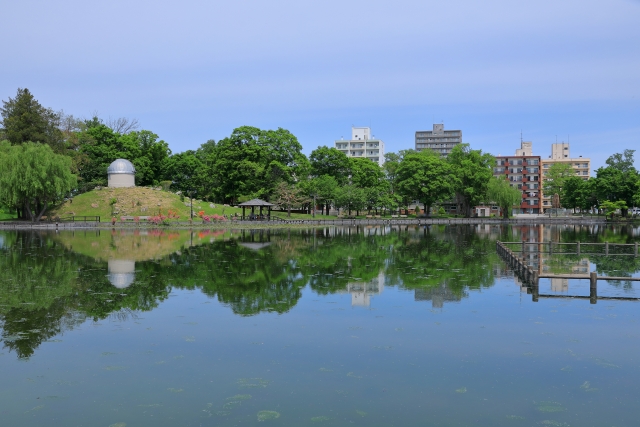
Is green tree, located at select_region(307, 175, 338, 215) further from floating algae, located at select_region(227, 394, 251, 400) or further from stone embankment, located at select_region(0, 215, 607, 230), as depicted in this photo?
floating algae, located at select_region(227, 394, 251, 400)

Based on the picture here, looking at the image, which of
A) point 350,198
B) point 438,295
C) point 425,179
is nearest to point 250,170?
point 350,198

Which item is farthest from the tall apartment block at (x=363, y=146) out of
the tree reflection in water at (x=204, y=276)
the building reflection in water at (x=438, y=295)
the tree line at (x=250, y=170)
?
the building reflection in water at (x=438, y=295)

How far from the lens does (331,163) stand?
259 ft

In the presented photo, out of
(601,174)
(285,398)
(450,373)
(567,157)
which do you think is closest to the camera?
(285,398)

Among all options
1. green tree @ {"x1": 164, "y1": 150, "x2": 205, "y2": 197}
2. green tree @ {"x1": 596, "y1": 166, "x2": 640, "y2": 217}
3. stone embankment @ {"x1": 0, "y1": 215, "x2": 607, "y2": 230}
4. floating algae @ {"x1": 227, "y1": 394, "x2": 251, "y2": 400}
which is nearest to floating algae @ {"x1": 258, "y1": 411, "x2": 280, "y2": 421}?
floating algae @ {"x1": 227, "y1": 394, "x2": 251, "y2": 400}

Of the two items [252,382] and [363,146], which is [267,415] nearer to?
[252,382]

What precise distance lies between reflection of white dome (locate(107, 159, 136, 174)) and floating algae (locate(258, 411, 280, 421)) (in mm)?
65443

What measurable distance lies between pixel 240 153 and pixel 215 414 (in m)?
64.9

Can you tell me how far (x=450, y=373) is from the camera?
9664 millimetres

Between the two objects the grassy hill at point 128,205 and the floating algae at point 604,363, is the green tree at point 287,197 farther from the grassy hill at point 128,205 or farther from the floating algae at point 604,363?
the floating algae at point 604,363

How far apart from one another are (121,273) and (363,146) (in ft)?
368

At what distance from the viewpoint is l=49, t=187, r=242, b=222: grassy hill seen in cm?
6294

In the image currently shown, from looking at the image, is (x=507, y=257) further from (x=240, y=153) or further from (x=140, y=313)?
(x=240, y=153)

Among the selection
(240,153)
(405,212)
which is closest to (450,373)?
(240,153)
